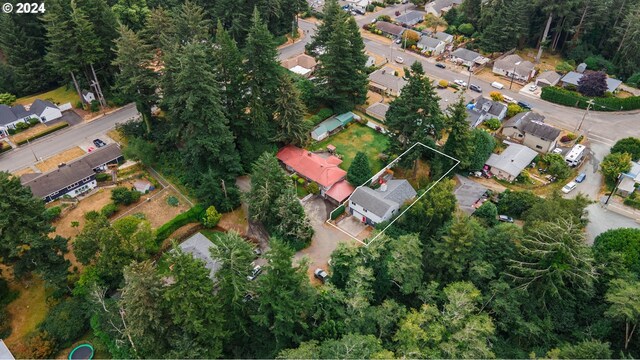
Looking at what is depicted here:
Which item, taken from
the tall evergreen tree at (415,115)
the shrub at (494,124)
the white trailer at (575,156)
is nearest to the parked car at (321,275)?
the tall evergreen tree at (415,115)

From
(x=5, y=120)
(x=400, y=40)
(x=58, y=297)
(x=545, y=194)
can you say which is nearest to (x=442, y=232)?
(x=545, y=194)

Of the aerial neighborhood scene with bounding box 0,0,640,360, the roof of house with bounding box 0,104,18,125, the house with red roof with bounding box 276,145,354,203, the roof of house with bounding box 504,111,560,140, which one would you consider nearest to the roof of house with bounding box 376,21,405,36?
the aerial neighborhood scene with bounding box 0,0,640,360

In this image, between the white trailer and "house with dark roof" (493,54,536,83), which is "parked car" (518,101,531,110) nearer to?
"house with dark roof" (493,54,536,83)

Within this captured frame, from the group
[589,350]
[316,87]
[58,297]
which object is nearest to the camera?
[589,350]

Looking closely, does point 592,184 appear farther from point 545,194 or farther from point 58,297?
point 58,297

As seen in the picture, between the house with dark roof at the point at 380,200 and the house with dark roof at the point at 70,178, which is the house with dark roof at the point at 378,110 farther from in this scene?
the house with dark roof at the point at 70,178
